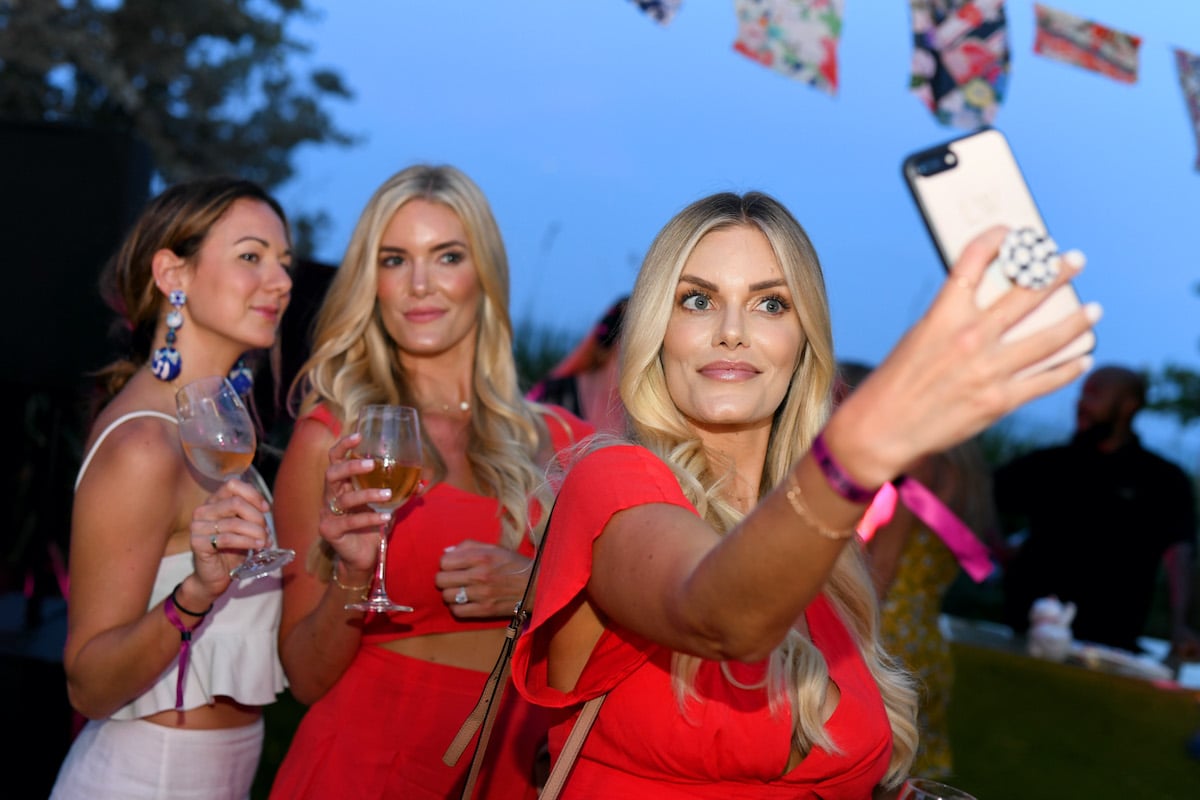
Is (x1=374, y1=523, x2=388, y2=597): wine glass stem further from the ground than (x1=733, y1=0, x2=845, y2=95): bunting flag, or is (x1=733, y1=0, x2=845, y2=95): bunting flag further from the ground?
(x1=733, y1=0, x2=845, y2=95): bunting flag

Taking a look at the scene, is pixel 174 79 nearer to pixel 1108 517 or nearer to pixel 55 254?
pixel 55 254

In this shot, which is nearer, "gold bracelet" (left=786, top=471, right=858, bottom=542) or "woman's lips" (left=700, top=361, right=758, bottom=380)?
"gold bracelet" (left=786, top=471, right=858, bottom=542)

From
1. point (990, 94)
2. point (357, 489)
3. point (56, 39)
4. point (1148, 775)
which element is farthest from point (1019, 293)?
point (56, 39)

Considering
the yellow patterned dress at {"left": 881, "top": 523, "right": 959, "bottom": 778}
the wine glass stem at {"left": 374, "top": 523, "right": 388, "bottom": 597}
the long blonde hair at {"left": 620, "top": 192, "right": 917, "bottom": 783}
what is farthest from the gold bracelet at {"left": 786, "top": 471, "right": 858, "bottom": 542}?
the yellow patterned dress at {"left": 881, "top": 523, "right": 959, "bottom": 778}

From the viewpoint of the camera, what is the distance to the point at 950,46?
4.64 m

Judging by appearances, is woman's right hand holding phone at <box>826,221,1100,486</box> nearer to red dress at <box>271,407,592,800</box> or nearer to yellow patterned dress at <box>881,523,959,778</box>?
red dress at <box>271,407,592,800</box>

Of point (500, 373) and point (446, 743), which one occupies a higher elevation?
point (500, 373)

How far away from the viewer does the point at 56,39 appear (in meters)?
8.07

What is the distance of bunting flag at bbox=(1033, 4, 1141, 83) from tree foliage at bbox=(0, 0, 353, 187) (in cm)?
554

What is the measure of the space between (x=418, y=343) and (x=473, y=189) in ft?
1.45

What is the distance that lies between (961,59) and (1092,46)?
1.95ft

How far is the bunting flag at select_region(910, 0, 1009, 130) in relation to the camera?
4.62m

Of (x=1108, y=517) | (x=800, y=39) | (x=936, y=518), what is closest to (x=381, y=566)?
(x=936, y=518)

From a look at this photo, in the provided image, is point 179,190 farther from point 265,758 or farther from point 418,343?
point 265,758
